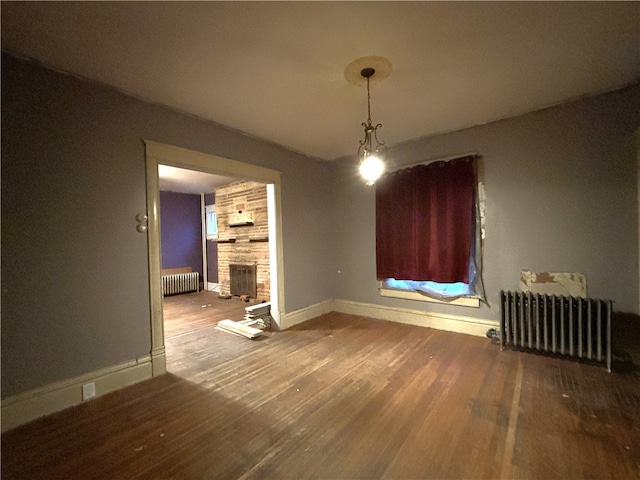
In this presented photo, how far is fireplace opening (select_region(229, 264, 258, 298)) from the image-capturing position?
5.57m

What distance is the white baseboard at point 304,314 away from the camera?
12.0 feet

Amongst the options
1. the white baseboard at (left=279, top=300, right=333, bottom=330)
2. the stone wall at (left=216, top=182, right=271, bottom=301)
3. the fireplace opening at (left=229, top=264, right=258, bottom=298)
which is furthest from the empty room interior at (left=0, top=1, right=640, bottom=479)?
the fireplace opening at (left=229, top=264, right=258, bottom=298)

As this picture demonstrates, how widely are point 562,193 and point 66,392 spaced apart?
4.79 metres

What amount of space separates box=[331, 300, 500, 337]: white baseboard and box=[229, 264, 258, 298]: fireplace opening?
200cm

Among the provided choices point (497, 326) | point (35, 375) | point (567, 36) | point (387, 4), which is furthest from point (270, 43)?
point (497, 326)

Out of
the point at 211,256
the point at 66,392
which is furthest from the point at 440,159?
the point at 211,256

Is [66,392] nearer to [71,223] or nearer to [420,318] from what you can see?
[71,223]

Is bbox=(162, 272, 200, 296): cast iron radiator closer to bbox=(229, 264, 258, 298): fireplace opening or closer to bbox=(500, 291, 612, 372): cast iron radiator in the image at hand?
bbox=(229, 264, 258, 298): fireplace opening

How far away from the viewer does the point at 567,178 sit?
267 cm

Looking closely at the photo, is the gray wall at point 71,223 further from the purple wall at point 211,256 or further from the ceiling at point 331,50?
the purple wall at point 211,256

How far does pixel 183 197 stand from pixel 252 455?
6.98m

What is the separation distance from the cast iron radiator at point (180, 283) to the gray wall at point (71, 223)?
446 centimetres

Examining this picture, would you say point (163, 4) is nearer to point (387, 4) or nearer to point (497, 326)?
point (387, 4)

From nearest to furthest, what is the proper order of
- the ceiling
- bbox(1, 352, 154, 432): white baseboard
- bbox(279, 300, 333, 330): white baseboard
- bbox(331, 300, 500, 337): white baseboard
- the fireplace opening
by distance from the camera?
the ceiling
bbox(1, 352, 154, 432): white baseboard
bbox(331, 300, 500, 337): white baseboard
bbox(279, 300, 333, 330): white baseboard
the fireplace opening
